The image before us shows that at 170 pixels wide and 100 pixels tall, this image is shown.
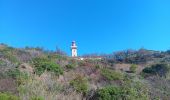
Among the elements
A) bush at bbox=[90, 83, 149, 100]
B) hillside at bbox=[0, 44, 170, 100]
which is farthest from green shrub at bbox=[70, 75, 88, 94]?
bush at bbox=[90, 83, 149, 100]

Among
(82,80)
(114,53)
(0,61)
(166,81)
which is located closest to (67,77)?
(82,80)

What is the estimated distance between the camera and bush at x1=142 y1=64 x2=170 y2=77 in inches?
1284

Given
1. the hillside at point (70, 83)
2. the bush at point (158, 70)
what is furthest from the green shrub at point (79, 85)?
the bush at point (158, 70)

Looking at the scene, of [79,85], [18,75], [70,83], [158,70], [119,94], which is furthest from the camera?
[158,70]

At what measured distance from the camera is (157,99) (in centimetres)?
2125

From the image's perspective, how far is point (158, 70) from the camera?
3331 centimetres

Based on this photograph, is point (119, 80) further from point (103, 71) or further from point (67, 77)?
point (67, 77)

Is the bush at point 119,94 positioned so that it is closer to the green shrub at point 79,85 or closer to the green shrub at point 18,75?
the green shrub at point 79,85

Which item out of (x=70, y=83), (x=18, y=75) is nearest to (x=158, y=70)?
(x=70, y=83)

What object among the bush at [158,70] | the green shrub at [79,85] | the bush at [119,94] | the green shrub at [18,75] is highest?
the bush at [158,70]

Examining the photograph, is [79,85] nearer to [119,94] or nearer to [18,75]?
[119,94]

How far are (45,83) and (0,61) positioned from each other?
4774 mm

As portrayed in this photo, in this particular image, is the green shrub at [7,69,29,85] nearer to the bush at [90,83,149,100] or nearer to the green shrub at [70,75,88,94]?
the green shrub at [70,75,88,94]

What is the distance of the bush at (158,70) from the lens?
107 feet
